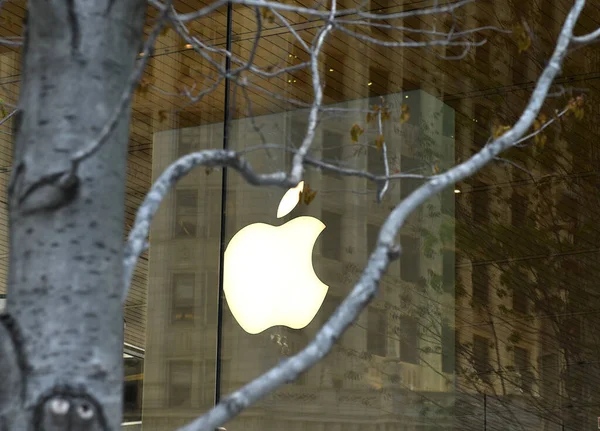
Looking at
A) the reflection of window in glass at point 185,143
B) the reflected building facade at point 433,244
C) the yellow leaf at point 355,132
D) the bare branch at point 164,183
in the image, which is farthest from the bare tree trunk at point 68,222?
the reflection of window in glass at point 185,143

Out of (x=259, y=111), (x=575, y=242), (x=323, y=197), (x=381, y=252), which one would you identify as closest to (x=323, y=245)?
(x=323, y=197)

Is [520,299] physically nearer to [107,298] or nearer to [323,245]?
[323,245]

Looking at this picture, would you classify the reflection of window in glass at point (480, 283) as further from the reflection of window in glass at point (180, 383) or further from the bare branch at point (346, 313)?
the bare branch at point (346, 313)

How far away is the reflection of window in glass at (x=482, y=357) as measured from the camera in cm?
705

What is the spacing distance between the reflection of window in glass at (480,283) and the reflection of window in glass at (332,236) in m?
1.01

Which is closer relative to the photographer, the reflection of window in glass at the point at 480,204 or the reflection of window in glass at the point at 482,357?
the reflection of window in glass at the point at 482,357

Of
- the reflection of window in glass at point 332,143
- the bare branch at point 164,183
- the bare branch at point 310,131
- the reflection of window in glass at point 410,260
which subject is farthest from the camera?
the reflection of window in glass at point 332,143

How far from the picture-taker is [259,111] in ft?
26.8

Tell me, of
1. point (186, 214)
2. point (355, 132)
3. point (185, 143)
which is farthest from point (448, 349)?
point (355, 132)

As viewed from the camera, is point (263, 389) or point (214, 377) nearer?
point (263, 389)

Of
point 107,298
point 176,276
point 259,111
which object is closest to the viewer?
point 107,298

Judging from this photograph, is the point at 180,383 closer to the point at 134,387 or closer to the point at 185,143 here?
the point at 134,387

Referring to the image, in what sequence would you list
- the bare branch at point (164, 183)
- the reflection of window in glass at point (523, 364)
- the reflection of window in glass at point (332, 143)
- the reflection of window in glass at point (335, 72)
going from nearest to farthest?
the bare branch at point (164, 183)
the reflection of window in glass at point (523, 364)
the reflection of window in glass at point (332, 143)
the reflection of window in glass at point (335, 72)

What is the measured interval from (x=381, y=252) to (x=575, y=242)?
5290 mm
